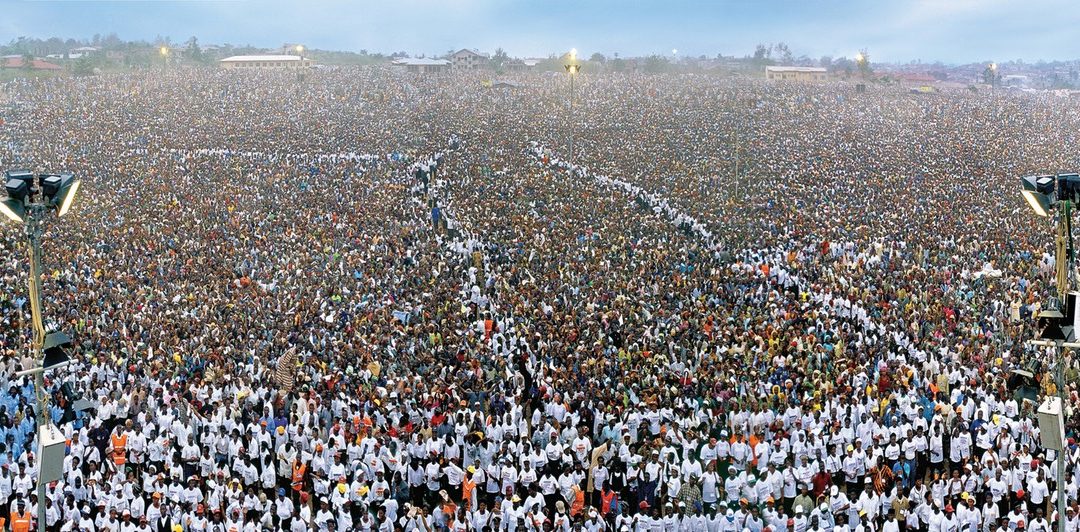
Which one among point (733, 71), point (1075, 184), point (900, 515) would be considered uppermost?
point (733, 71)

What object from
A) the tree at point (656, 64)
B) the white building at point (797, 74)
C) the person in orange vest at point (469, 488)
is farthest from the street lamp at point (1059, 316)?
the tree at point (656, 64)

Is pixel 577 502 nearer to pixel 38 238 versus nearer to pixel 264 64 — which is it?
pixel 38 238

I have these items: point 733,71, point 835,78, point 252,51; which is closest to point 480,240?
point 835,78

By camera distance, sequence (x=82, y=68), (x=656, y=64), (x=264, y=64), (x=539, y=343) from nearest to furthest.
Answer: (x=539, y=343) < (x=82, y=68) < (x=264, y=64) < (x=656, y=64)

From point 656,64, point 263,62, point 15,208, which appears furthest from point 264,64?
point 15,208

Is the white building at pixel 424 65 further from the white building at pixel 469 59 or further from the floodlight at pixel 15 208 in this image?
the floodlight at pixel 15 208

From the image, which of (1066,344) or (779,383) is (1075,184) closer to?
(1066,344)

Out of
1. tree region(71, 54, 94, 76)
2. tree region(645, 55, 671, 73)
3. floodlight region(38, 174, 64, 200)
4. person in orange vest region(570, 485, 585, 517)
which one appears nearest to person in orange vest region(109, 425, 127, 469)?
person in orange vest region(570, 485, 585, 517)
